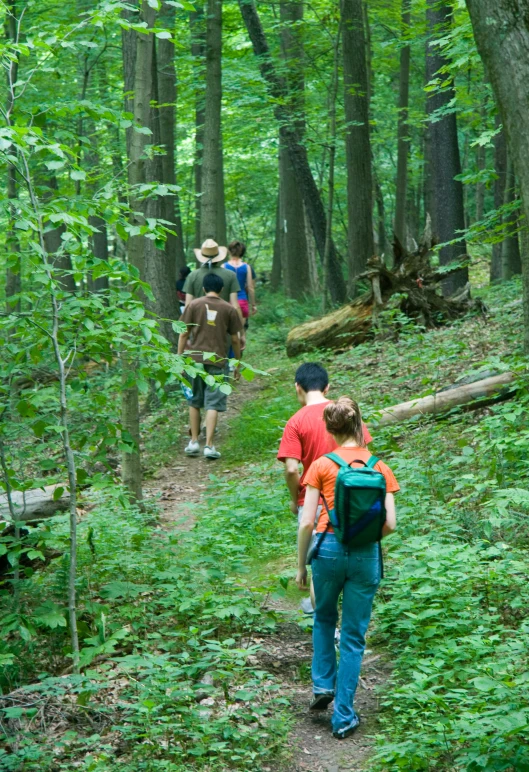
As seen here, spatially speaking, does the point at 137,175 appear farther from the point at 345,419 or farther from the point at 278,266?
the point at 278,266

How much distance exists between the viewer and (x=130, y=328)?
15.7ft

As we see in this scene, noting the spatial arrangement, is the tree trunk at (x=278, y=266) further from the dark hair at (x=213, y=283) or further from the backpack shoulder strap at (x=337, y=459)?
the backpack shoulder strap at (x=337, y=459)

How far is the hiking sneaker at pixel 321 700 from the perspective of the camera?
432 cm

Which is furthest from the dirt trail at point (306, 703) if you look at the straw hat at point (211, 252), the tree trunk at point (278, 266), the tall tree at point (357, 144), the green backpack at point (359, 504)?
the tree trunk at point (278, 266)

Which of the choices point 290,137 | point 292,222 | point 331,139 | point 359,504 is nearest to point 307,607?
point 359,504

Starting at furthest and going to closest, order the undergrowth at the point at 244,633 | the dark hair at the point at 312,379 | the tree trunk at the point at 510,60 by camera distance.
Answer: the tree trunk at the point at 510,60
the dark hair at the point at 312,379
the undergrowth at the point at 244,633

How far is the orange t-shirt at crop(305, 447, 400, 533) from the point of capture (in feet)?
13.5

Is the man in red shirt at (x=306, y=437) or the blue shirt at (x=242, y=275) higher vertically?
the blue shirt at (x=242, y=275)

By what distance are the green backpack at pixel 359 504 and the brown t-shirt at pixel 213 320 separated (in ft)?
18.8

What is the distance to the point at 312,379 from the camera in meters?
5.05

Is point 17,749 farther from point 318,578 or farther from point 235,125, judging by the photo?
point 235,125

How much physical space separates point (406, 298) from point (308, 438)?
873cm

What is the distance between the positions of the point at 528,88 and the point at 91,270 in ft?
12.5

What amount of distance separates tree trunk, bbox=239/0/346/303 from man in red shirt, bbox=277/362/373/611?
1115cm
